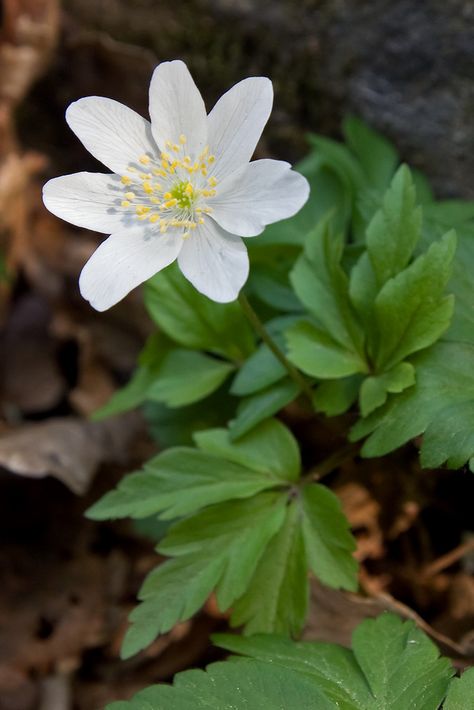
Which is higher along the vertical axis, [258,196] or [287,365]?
[258,196]

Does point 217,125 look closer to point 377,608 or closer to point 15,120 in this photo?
point 377,608

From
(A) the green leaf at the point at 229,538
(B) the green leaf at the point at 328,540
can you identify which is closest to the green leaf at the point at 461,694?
(B) the green leaf at the point at 328,540

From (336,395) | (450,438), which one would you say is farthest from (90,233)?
(450,438)

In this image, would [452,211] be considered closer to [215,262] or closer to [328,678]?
[215,262]

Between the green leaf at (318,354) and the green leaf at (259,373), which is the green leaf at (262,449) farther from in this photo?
the green leaf at (318,354)

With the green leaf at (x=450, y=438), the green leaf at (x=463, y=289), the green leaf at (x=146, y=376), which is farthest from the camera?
the green leaf at (x=146, y=376)

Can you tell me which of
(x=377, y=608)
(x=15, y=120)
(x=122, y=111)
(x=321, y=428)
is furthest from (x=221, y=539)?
(x=15, y=120)
